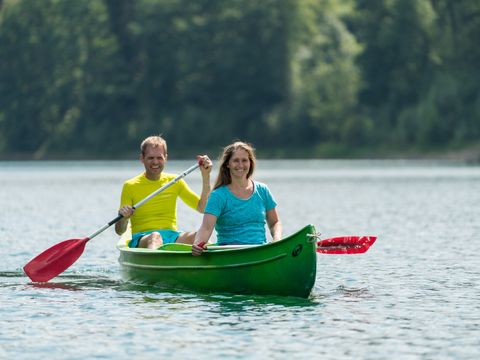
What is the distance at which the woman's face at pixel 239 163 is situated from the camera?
46.3 ft

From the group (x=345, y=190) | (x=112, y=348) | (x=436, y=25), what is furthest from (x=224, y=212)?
(x=436, y=25)

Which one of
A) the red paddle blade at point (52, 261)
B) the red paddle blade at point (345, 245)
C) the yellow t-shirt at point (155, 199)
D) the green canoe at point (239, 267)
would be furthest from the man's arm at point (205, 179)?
the red paddle blade at point (52, 261)

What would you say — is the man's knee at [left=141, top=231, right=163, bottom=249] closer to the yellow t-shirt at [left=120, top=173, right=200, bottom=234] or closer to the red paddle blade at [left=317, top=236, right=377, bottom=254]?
the yellow t-shirt at [left=120, top=173, right=200, bottom=234]

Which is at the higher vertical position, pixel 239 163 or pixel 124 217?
pixel 239 163

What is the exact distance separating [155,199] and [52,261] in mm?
2006

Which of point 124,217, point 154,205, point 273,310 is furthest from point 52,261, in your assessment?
point 273,310

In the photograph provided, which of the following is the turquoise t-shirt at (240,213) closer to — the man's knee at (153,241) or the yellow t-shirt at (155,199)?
the man's knee at (153,241)

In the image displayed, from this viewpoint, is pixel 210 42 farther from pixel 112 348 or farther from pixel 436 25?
pixel 112 348

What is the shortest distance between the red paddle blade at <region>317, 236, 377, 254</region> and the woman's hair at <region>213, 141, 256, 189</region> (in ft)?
4.64

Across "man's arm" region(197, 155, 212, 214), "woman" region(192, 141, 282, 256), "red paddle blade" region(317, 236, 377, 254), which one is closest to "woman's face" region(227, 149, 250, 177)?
"woman" region(192, 141, 282, 256)

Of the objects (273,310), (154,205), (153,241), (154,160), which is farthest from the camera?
(154,205)

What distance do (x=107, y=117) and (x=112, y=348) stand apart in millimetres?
92892

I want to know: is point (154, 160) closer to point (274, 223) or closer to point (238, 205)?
point (238, 205)

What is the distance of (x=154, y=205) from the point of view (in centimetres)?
1642
